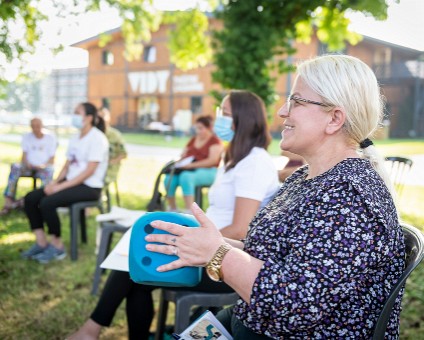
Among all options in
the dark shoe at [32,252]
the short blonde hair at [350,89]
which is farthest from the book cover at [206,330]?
the dark shoe at [32,252]

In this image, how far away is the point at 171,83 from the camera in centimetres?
3228

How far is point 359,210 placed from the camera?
138cm

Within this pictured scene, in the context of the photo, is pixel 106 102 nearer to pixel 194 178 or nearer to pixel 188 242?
pixel 194 178

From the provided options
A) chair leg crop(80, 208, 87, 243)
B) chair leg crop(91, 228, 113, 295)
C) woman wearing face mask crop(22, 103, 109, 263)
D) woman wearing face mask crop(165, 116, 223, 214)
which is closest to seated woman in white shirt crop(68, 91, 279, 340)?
chair leg crop(91, 228, 113, 295)

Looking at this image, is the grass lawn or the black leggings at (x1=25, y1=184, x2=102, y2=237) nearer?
the grass lawn

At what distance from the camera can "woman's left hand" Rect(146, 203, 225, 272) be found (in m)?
1.47

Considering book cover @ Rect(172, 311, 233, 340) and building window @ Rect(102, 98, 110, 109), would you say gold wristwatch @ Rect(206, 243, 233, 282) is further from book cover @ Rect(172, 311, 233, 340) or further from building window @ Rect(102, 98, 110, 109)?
building window @ Rect(102, 98, 110, 109)

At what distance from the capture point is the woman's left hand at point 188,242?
147 centimetres

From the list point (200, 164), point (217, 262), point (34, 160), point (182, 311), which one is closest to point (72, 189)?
point (200, 164)

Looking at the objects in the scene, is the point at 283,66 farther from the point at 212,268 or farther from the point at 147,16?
the point at 212,268

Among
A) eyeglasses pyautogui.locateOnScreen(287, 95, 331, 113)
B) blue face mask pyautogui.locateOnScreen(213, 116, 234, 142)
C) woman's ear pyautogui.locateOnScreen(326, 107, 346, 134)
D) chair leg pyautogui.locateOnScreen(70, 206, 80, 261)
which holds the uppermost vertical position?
eyeglasses pyautogui.locateOnScreen(287, 95, 331, 113)

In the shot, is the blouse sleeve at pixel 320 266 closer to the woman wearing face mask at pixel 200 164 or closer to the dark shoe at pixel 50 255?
the dark shoe at pixel 50 255

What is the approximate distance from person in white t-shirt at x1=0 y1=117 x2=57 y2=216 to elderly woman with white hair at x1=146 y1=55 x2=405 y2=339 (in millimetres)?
6067

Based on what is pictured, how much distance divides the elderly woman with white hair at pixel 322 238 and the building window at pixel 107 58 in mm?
34449
